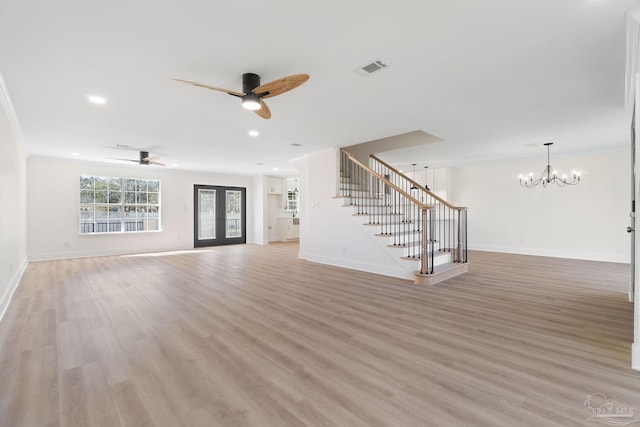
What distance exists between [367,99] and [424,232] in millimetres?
2363

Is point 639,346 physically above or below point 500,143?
below

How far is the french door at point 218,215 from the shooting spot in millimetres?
9547

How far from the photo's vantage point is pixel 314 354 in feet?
7.45

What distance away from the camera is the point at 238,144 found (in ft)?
18.6

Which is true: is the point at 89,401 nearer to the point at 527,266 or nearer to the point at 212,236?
the point at 527,266

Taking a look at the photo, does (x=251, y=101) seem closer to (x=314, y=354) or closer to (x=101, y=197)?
(x=314, y=354)

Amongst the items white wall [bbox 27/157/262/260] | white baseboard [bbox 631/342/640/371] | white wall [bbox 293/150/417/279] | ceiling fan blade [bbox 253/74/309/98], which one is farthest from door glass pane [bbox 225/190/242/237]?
white baseboard [bbox 631/342/640/371]

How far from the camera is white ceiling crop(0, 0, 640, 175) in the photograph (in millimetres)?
1958

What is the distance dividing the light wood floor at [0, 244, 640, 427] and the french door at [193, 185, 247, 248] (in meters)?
5.26

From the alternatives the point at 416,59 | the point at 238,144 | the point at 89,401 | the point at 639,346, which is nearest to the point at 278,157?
the point at 238,144

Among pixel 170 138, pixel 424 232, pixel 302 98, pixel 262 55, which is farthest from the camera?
pixel 170 138

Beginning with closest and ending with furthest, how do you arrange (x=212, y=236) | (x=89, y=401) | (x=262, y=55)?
(x=89, y=401) → (x=262, y=55) → (x=212, y=236)

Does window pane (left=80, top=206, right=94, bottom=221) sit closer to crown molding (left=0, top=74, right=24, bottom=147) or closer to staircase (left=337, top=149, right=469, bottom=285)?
crown molding (left=0, top=74, right=24, bottom=147)

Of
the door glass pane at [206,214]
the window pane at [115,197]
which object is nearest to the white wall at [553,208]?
the door glass pane at [206,214]
